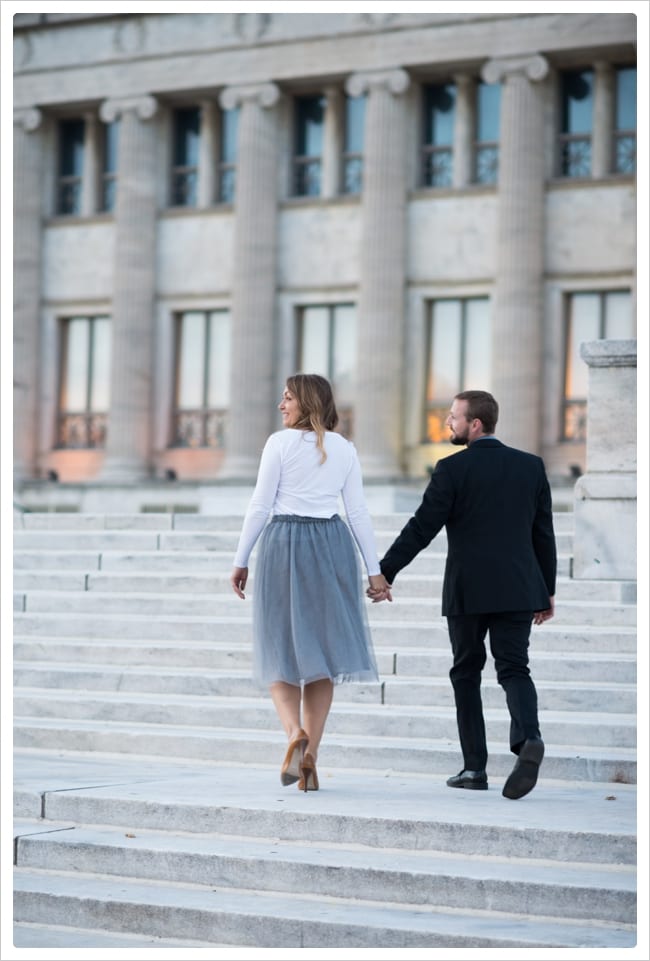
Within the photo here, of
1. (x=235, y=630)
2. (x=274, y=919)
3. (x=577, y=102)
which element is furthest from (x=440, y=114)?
(x=274, y=919)

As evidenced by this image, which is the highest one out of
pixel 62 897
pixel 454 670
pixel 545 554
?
pixel 545 554

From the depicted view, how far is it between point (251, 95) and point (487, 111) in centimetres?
482

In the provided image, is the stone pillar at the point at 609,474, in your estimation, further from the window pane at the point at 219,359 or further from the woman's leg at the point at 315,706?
the window pane at the point at 219,359

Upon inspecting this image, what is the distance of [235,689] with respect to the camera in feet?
33.1

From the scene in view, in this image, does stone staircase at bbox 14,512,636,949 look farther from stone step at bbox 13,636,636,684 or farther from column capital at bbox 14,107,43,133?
column capital at bbox 14,107,43,133

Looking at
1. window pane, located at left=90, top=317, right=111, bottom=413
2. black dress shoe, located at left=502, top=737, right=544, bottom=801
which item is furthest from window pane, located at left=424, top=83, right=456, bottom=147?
black dress shoe, located at left=502, top=737, right=544, bottom=801

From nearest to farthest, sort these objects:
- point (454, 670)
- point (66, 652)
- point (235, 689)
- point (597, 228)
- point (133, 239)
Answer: point (454, 670) < point (235, 689) < point (66, 652) < point (597, 228) < point (133, 239)

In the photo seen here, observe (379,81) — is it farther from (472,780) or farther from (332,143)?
(472,780)

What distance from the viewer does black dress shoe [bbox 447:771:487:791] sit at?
7.72 meters

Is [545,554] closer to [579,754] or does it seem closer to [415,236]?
[579,754]

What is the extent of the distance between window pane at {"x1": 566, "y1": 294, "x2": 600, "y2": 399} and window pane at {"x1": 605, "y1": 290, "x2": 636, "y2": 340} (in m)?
0.19

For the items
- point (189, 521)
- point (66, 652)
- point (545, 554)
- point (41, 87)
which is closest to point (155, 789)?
point (545, 554)

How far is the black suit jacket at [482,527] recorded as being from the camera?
7465 millimetres

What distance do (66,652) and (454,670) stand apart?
170 inches
